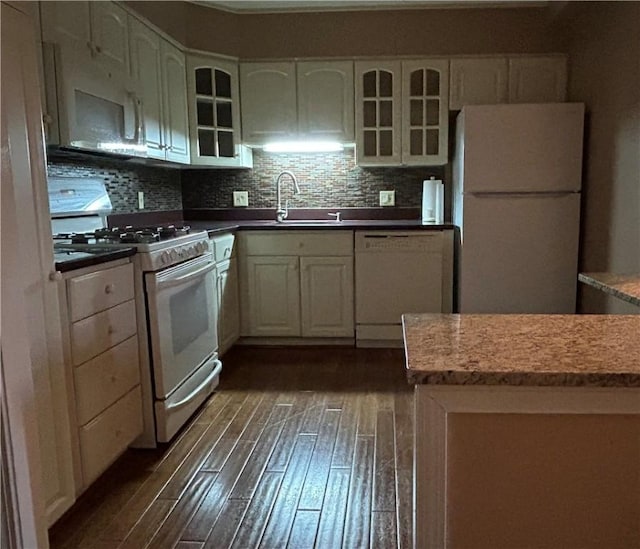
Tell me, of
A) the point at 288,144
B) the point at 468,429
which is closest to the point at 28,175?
the point at 468,429

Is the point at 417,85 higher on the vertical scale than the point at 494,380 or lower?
higher

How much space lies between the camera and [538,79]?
376cm

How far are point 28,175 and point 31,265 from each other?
0.87 ft

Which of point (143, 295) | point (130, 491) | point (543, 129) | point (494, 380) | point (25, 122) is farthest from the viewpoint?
point (543, 129)

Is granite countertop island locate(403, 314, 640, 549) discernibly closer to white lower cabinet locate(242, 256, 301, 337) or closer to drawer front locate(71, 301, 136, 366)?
Result: drawer front locate(71, 301, 136, 366)

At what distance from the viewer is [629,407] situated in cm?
92

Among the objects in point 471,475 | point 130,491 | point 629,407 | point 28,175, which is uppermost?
point 28,175

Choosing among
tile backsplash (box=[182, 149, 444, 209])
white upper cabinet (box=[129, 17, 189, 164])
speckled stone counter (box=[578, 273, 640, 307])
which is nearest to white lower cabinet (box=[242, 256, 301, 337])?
tile backsplash (box=[182, 149, 444, 209])

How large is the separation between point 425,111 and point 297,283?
1474 mm

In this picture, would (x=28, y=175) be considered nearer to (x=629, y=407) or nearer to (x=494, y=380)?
(x=494, y=380)

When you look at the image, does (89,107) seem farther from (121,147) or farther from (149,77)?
(149,77)

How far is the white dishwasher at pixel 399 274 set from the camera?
3721 mm

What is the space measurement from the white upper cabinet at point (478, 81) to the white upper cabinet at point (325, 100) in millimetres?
710

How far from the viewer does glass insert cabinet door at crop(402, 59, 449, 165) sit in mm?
3838
